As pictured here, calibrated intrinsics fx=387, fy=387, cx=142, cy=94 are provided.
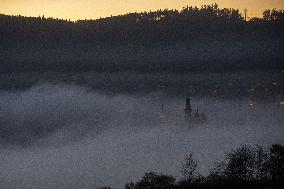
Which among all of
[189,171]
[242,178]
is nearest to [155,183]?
[242,178]

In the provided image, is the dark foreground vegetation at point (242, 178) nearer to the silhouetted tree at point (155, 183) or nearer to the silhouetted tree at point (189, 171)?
the silhouetted tree at point (155, 183)

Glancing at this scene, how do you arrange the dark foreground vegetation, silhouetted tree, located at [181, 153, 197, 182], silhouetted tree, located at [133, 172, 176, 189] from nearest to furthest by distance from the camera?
the dark foreground vegetation
silhouetted tree, located at [133, 172, 176, 189]
silhouetted tree, located at [181, 153, 197, 182]

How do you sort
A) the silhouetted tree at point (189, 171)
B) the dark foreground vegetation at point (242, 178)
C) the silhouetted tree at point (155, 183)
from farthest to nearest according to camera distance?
the silhouetted tree at point (189, 171)
the silhouetted tree at point (155, 183)
the dark foreground vegetation at point (242, 178)

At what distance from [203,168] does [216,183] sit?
93.8 metres

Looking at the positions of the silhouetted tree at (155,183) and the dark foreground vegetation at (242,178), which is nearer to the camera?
the dark foreground vegetation at (242,178)

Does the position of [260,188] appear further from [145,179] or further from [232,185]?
[145,179]

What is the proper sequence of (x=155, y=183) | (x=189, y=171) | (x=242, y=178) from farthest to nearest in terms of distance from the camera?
(x=189, y=171)
(x=155, y=183)
(x=242, y=178)

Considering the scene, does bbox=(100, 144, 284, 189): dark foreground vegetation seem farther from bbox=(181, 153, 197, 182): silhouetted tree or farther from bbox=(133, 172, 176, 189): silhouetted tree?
bbox=(181, 153, 197, 182): silhouetted tree

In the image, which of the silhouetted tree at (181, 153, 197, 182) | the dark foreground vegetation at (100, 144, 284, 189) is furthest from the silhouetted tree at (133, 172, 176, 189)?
the silhouetted tree at (181, 153, 197, 182)

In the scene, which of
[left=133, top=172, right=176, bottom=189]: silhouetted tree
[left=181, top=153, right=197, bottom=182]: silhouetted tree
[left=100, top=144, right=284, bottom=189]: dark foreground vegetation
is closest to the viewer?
[left=100, top=144, right=284, bottom=189]: dark foreground vegetation

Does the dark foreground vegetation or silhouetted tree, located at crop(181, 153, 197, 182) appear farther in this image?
silhouetted tree, located at crop(181, 153, 197, 182)

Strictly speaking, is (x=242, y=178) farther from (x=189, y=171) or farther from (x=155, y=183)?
(x=189, y=171)

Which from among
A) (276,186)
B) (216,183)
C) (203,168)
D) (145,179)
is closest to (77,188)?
(203,168)

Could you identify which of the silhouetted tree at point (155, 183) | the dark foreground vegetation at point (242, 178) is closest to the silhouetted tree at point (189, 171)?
the silhouetted tree at point (155, 183)
